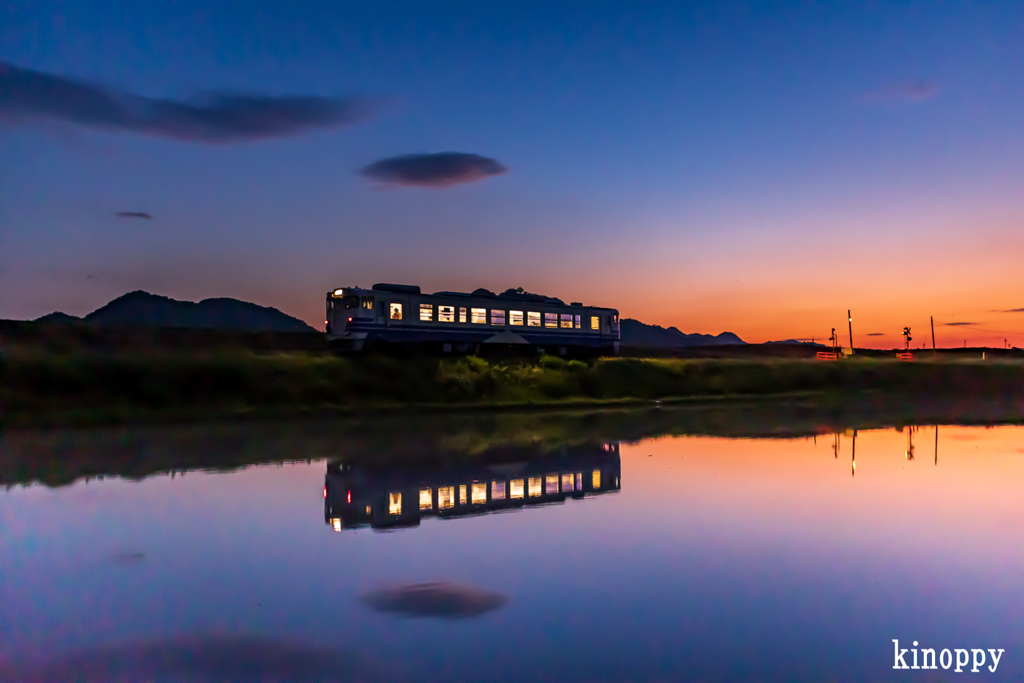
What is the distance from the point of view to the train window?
45.6 ft

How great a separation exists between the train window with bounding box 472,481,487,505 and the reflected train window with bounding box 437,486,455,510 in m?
0.43

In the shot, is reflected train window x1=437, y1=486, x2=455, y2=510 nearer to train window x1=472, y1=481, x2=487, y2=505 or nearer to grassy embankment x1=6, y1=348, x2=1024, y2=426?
train window x1=472, y1=481, x2=487, y2=505

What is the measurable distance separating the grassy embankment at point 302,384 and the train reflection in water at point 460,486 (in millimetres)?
16057

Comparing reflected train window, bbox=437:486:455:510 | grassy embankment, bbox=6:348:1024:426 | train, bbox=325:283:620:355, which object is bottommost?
reflected train window, bbox=437:486:455:510

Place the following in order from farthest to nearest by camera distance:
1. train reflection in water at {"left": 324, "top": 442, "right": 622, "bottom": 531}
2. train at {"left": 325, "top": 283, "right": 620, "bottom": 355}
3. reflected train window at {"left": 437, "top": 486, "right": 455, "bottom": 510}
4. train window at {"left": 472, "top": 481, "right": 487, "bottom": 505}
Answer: train at {"left": 325, "top": 283, "right": 620, "bottom": 355} < train window at {"left": 472, "top": 481, "right": 487, "bottom": 505} < reflected train window at {"left": 437, "top": 486, "right": 455, "bottom": 510} < train reflection in water at {"left": 324, "top": 442, "right": 622, "bottom": 531}

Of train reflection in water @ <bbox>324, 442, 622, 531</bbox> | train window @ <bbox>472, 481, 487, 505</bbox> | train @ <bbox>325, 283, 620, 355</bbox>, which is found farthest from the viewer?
train @ <bbox>325, 283, 620, 355</bbox>

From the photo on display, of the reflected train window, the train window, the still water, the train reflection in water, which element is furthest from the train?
the reflected train window

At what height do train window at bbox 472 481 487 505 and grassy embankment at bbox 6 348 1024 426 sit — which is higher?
grassy embankment at bbox 6 348 1024 426

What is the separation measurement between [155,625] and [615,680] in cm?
467

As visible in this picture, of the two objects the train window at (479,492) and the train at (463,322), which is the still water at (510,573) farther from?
the train at (463,322)

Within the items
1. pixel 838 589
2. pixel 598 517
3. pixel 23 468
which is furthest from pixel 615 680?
pixel 23 468

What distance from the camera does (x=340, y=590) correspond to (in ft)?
28.0

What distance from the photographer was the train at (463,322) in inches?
1539

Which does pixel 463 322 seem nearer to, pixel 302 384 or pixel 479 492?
pixel 302 384
